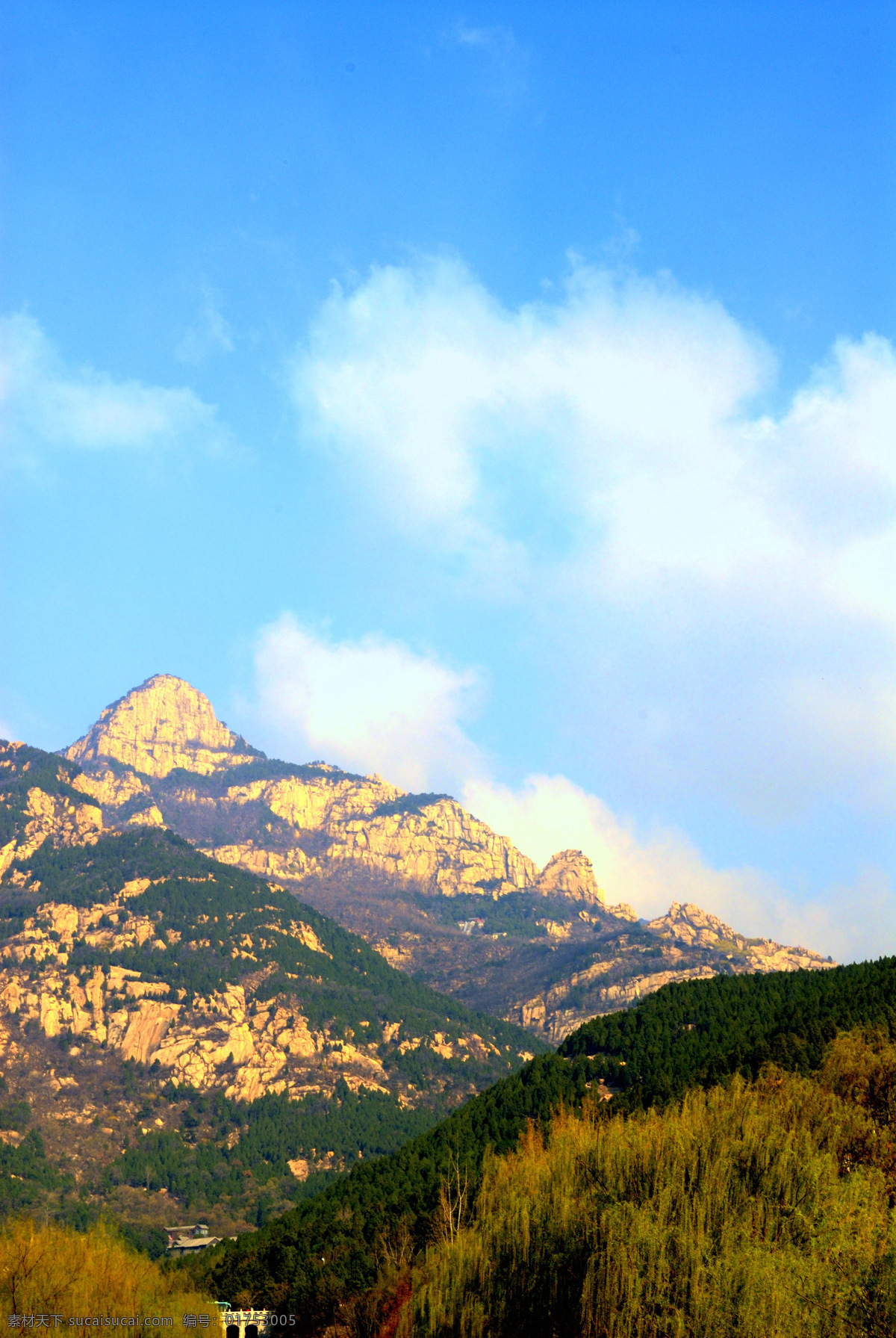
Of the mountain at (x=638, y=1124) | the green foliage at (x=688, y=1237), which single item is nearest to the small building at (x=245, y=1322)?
the mountain at (x=638, y=1124)

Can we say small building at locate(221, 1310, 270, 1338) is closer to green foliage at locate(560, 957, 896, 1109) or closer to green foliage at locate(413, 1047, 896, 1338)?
green foliage at locate(413, 1047, 896, 1338)

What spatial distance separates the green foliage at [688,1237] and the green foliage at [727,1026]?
37.7 meters

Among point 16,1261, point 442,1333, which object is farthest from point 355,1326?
point 442,1333

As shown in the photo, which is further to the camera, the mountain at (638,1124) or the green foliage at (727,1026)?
the green foliage at (727,1026)

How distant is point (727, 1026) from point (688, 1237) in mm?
107149

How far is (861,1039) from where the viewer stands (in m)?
89.9

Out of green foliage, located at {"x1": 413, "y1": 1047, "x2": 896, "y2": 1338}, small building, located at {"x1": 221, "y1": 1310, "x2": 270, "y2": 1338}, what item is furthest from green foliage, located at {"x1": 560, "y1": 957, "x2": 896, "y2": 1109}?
small building, located at {"x1": 221, "y1": 1310, "x2": 270, "y2": 1338}

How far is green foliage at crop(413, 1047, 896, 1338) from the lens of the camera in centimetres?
3956

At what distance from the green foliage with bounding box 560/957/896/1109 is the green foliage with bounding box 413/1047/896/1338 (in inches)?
1483

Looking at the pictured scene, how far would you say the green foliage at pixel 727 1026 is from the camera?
108m

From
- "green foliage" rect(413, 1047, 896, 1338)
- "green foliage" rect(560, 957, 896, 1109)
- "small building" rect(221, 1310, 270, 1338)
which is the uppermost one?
"green foliage" rect(560, 957, 896, 1109)

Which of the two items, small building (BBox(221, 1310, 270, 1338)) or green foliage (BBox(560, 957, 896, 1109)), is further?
green foliage (BBox(560, 957, 896, 1109))

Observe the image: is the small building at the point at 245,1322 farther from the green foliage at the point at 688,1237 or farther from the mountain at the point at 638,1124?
the green foliage at the point at 688,1237

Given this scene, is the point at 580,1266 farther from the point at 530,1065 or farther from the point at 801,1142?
the point at 530,1065
